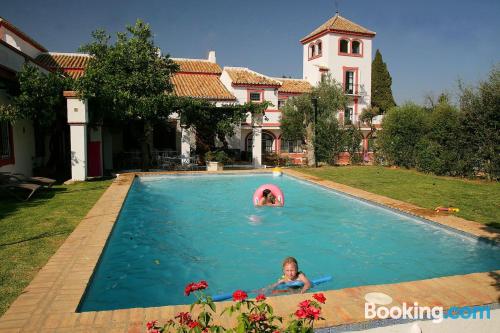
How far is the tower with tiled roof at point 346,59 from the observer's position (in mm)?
37438

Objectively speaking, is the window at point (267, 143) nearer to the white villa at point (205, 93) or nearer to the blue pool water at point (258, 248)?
the white villa at point (205, 93)

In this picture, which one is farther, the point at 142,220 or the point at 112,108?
the point at 112,108

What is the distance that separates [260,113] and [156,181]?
773 centimetres

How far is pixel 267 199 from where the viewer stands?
1246cm

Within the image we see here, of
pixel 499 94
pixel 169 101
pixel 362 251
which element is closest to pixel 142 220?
pixel 362 251

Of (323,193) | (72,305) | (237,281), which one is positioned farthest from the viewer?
(323,193)

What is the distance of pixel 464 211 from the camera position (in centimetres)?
1002

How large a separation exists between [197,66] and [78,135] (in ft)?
62.5

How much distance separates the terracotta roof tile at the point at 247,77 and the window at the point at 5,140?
18157mm

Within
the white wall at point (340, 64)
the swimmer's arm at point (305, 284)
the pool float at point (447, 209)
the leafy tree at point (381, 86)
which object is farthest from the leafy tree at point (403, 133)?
the leafy tree at point (381, 86)

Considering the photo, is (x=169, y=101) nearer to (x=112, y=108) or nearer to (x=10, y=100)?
(x=112, y=108)

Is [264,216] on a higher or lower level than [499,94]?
lower

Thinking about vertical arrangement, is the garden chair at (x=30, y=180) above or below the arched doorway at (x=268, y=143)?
below

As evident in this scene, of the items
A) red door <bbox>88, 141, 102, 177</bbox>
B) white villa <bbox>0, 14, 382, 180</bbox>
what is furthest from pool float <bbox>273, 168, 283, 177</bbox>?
red door <bbox>88, 141, 102, 177</bbox>
